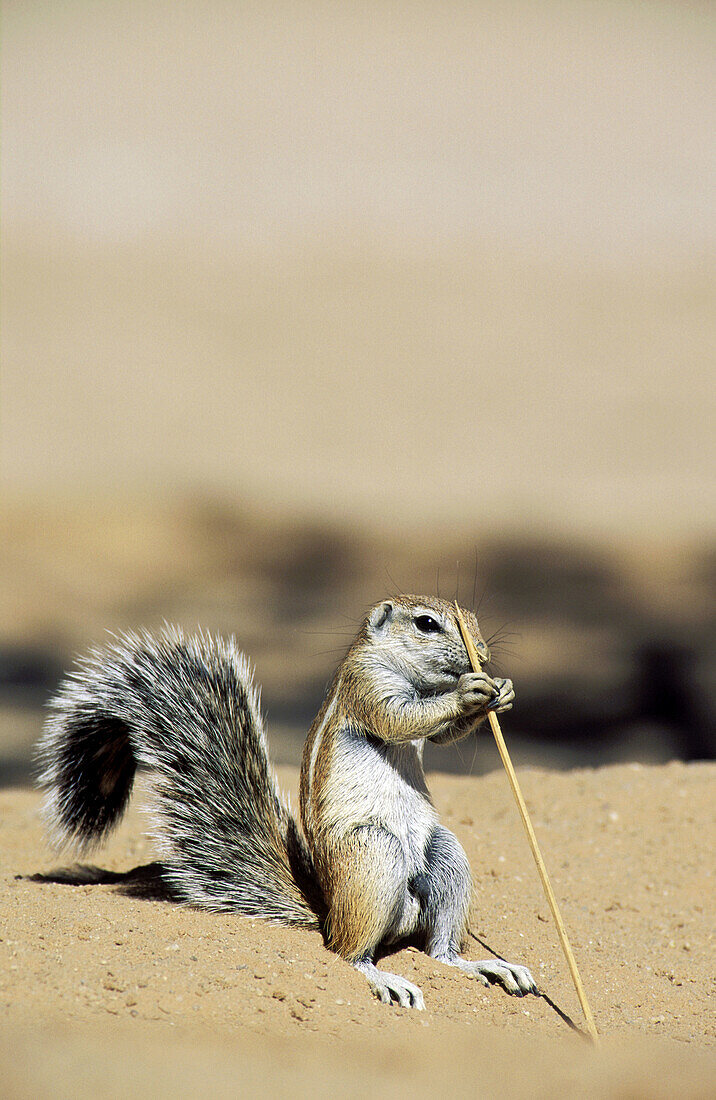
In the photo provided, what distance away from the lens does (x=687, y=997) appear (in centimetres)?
291

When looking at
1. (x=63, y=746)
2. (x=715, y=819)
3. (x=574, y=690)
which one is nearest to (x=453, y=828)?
(x=715, y=819)

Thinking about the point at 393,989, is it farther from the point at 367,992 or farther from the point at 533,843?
the point at 533,843

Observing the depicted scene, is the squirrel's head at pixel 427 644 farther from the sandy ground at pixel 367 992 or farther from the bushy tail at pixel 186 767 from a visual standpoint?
the sandy ground at pixel 367 992

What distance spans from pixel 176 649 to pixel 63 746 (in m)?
0.43

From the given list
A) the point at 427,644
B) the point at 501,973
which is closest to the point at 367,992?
the point at 501,973

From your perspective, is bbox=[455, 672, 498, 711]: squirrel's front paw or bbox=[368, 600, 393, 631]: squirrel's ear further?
bbox=[368, 600, 393, 631]: squirrel's ear

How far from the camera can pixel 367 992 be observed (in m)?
2.54

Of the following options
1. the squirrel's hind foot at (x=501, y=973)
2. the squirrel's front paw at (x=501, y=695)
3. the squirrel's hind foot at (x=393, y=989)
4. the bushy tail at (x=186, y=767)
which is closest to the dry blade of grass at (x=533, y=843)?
the squirrel's front paw at (x=501, y=695)

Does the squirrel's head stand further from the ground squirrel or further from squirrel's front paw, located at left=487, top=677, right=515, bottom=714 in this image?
squirrel's front paw, located at left=487, top=677, right=515, bottom=714

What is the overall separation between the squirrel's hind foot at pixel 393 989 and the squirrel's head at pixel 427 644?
2.56 feet

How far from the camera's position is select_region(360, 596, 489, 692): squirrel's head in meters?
2.93

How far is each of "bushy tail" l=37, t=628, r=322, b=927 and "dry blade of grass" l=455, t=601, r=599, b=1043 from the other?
0.68m

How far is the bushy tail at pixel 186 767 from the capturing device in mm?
2916

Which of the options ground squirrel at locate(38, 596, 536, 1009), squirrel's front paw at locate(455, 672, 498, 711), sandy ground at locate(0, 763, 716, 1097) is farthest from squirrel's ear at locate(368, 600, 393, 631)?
sandy ground at locate(0, 763, 716, 1097)
